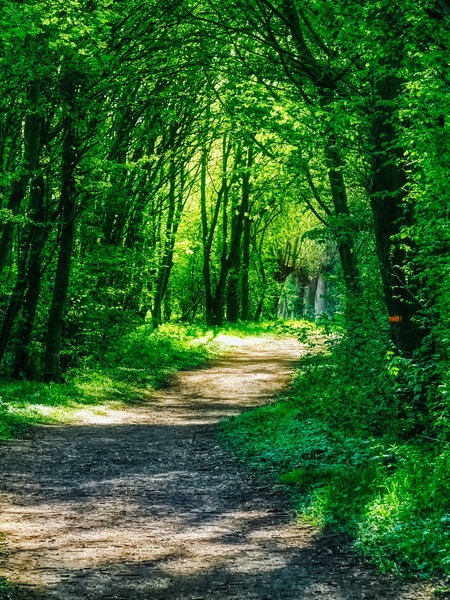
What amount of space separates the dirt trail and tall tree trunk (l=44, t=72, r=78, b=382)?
164 inches

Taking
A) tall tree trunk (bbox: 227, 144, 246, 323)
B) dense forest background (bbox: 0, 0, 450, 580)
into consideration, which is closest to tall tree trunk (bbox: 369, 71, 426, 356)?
dense forest background (bbox: 0, 0, 450, 580)

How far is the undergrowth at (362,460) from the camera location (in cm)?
575

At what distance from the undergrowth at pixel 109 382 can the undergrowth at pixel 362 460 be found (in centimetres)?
345

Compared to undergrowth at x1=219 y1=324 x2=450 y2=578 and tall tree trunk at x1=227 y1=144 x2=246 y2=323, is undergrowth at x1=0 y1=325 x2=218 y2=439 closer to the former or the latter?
undergrowth at x1=219 y1=324 x2=450 y2=578

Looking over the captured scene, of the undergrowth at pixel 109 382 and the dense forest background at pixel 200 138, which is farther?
the undergrowth at pixel 109 382

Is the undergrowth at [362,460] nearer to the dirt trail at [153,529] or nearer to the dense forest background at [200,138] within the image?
the dirt trail at [153,529]

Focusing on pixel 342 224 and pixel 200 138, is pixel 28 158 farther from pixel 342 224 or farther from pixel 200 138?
pixel 200 138

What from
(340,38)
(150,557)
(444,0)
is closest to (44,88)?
Result: (340,38)

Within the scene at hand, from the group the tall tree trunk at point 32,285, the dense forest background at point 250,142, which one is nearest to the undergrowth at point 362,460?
the dense forest background at point 250,142

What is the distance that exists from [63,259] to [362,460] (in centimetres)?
991

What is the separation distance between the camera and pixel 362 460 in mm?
8367

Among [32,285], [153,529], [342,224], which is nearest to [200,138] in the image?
[32,285]

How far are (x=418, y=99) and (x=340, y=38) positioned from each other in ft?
6.27

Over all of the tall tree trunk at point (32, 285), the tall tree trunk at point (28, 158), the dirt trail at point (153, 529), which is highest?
the tall tree trunk at point (28, 158)
